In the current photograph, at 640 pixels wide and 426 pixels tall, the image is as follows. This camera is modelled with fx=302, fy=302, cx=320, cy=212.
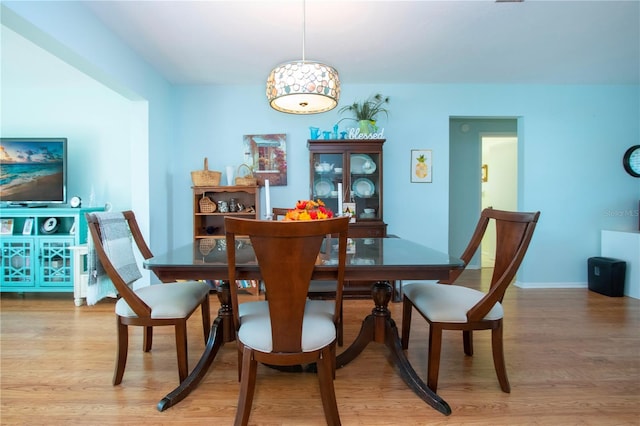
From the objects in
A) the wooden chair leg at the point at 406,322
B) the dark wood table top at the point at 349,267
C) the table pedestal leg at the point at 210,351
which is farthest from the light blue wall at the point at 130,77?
the wooden chair leg at the point at 406,322

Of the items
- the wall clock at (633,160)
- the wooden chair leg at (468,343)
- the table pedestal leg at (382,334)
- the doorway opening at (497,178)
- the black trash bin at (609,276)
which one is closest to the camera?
the table pedestal leg at (382,334)

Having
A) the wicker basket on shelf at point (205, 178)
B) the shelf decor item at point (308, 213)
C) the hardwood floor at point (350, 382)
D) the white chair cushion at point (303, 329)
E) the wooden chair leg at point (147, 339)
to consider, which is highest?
the wicker basket on shelf at point (205, 178)

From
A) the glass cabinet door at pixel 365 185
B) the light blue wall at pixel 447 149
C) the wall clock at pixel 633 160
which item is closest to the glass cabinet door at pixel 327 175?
the glass cabinet door at pixel 365 185

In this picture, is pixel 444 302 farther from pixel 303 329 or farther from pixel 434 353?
pixel 303 329

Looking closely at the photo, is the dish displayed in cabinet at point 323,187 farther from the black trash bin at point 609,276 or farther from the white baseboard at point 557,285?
the black trash bin at point 609,276

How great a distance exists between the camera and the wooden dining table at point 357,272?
1279mm

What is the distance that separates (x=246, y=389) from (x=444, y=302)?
39.7 inches

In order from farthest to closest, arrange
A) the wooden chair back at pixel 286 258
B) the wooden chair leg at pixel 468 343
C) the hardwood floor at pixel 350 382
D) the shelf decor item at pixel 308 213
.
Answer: the wooden chair leg at pixel 468 343 → the shelf decor item at pixel 308 213 → the hardwood floor at pixel 350 382 → the wooden chair back at pixel 286 258

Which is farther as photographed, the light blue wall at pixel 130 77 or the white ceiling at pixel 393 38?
the white ceiling at pixel 393 38

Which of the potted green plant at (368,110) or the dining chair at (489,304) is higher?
the potted green plant at (368,110)

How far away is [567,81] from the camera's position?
133 inches

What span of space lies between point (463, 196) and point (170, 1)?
13.8 feet

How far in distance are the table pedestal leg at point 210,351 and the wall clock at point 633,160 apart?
14.9 ft

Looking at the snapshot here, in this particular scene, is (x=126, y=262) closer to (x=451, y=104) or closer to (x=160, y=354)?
(x=160, y=354)
